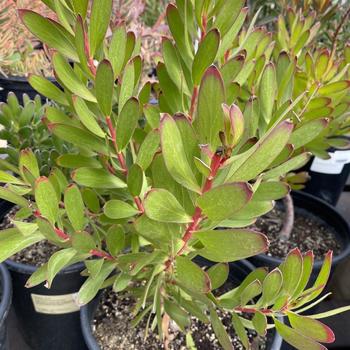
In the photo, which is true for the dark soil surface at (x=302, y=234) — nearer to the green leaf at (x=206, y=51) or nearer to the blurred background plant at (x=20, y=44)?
the green leaf at (x=206, y=51)

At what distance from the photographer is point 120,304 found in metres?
0.80

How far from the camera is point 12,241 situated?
1.54 ft

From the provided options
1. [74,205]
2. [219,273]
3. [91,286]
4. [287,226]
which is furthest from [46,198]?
[287,226]

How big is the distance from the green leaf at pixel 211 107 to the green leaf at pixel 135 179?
9 centimetres

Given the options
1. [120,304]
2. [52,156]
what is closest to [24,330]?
[120,304]

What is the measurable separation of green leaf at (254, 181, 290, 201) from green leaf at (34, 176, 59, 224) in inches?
9.5

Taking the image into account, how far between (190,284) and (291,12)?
0.74 m

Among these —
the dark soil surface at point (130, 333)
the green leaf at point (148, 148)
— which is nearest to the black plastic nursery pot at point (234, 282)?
the dark soil surface at point (130, 333)

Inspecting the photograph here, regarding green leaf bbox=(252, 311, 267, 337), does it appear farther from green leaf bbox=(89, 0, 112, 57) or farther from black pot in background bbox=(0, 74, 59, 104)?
black pot in background bbox=(0, 74, 59, 104)

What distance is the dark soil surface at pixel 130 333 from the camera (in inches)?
28.8

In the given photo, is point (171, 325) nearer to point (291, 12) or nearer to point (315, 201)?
point (315, 201)

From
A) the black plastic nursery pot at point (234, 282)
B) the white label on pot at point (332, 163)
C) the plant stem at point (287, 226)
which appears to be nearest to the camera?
the black plastic nursery pot at point (234, 282)

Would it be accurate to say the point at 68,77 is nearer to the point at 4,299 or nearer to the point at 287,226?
the point at 4,299

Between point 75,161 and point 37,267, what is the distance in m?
0.36
